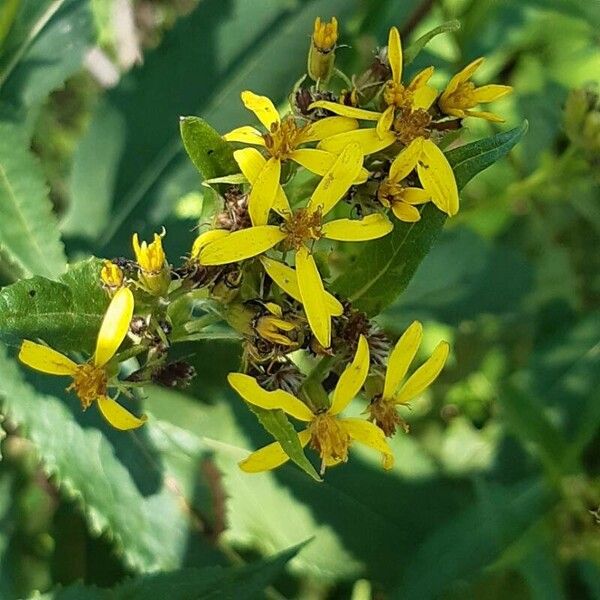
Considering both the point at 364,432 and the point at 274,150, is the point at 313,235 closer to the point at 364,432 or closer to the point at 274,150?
the point at 274,150

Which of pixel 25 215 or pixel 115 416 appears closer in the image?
pixel 115 416

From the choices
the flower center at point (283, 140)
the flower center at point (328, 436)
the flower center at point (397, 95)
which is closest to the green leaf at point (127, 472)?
the flower center at point (328, 436)

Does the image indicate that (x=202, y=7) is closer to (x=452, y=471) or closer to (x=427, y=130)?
(x=427, y=130)

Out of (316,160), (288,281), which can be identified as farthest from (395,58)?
(288,281)

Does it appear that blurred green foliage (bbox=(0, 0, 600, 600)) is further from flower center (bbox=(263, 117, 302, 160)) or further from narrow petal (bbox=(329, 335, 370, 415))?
flower center (bbox=(263, 117, 302, 160))

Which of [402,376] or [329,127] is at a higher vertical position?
[329,127]

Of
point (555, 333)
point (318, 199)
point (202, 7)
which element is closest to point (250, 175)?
point (318, 199)
